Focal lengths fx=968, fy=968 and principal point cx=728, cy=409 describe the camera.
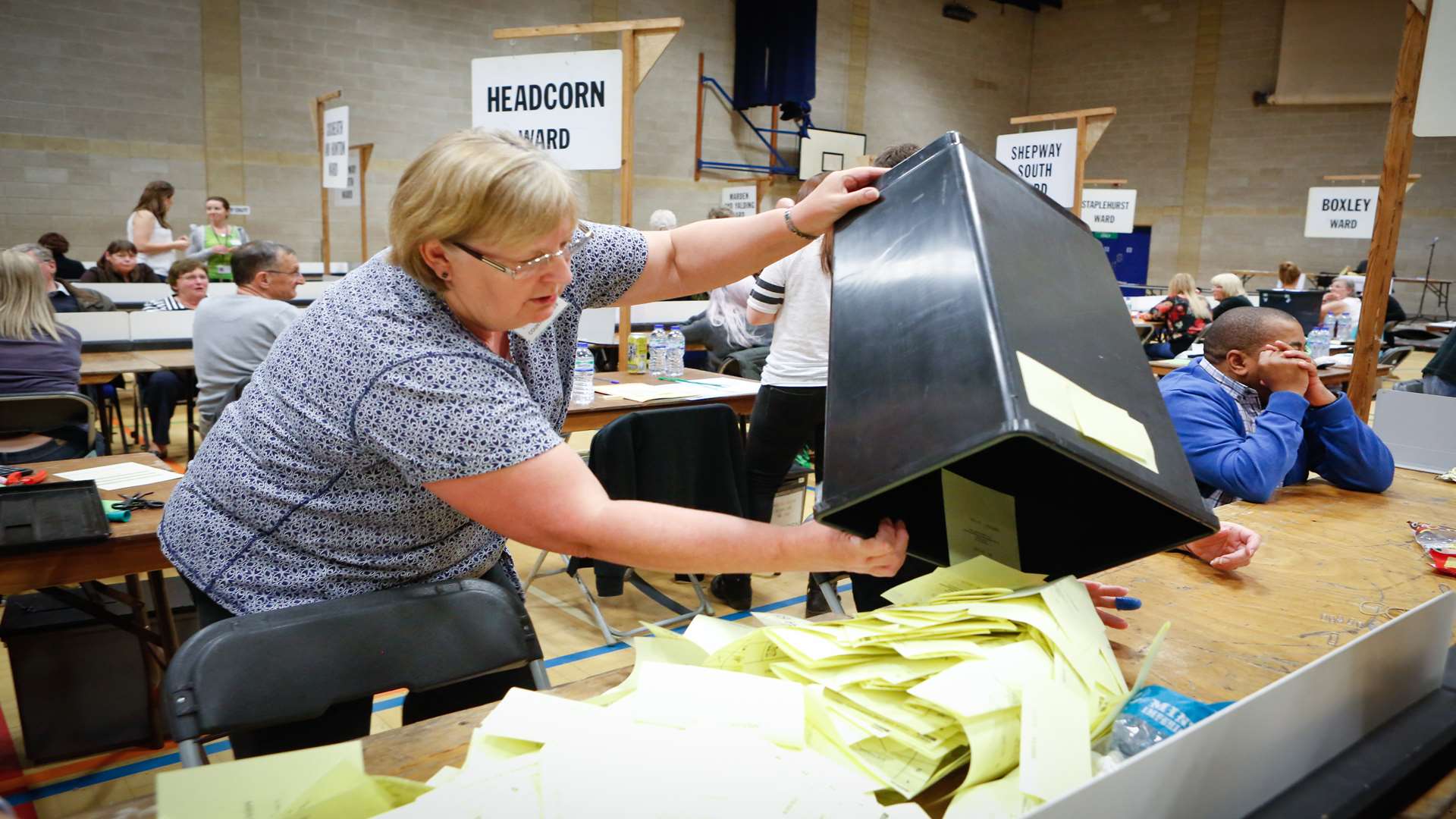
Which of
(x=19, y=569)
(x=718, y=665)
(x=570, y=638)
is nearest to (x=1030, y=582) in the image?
(x=718, y=665)

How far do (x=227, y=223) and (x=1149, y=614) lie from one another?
31.0 ft

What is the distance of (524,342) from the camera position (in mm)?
1318

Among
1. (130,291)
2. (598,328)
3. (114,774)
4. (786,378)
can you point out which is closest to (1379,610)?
(786,378)

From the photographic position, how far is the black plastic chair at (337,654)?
3.92 feet

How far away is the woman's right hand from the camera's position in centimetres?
104

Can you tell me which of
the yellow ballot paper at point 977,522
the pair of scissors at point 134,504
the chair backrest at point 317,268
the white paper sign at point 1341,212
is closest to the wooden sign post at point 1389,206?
the yellow ballot paper at point 977,522

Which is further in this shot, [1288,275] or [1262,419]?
[1288,275]

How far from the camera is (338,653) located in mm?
1273

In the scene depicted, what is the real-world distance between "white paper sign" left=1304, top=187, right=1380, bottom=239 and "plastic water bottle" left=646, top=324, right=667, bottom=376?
7.56 meters

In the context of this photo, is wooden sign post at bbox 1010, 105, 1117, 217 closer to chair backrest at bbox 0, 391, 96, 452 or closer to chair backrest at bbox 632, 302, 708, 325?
chair backrest at bbox 632, 302, 708, 325

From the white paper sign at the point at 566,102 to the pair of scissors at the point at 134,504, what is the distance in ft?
7.02

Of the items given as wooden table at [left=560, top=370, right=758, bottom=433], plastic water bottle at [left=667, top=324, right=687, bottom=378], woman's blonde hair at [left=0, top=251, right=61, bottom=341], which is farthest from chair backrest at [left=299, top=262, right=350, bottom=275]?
wooden table at [left=560, top=370, right=758, bottom=433]

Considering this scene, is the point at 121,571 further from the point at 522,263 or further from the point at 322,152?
the point at 322,152

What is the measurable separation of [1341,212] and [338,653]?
10455 millimetres
